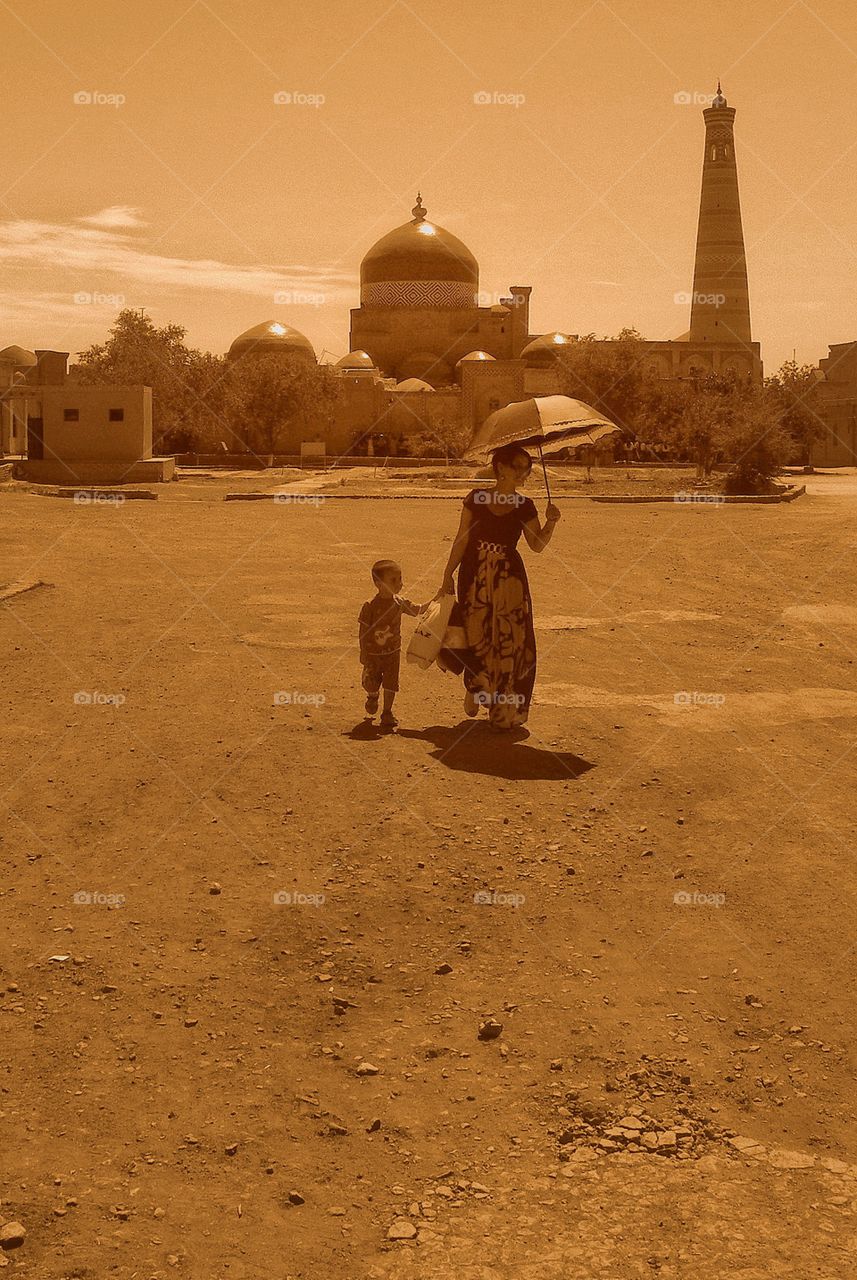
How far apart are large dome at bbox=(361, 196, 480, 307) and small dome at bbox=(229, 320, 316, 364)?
440 cm

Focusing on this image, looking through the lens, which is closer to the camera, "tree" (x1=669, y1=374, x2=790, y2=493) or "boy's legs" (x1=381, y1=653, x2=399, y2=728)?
"boy's legs" (x1=381, y1=653, x2=399, y2=728)

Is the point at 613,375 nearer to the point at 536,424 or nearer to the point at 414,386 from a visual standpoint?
the point at 414,386

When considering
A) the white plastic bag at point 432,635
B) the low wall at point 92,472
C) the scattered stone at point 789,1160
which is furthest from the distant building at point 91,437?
the scattered stone at point 789,1160

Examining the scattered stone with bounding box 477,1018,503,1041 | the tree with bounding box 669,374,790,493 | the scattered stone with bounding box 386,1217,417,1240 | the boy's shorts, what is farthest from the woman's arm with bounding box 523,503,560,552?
the tree with bounding box 669,374,790,493

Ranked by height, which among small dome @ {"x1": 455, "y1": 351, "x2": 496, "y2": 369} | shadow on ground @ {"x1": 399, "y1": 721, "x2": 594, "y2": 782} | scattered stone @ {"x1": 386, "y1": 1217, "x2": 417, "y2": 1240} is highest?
small dome @ {"x1": 455, "y1": 351, "x2": 496, "y2": 369}

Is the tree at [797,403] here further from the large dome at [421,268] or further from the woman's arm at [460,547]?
the woman's arm at [460,547]

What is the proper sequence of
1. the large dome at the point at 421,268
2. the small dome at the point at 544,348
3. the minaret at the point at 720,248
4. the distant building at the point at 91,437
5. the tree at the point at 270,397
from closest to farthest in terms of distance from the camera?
the distant building at the point at 91,437 → the tree at the point at 270,397 → the small dome at the point at 544,348 → the large dome at the point at 421,268 → the minaret at the point at 720,248

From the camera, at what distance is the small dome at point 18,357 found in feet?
193

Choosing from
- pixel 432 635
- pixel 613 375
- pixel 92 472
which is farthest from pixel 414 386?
pixel 432 635

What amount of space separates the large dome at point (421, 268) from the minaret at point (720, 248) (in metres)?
12.4

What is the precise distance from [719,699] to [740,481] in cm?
2105

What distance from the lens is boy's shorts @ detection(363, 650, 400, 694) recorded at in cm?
657

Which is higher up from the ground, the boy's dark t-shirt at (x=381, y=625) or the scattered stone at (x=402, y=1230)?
the boy's dark t-shirt at (x=381, y=625)

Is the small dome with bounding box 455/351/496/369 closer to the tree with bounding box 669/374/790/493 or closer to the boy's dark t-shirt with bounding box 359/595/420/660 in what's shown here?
the tree with bounding box 669/374/790/493
